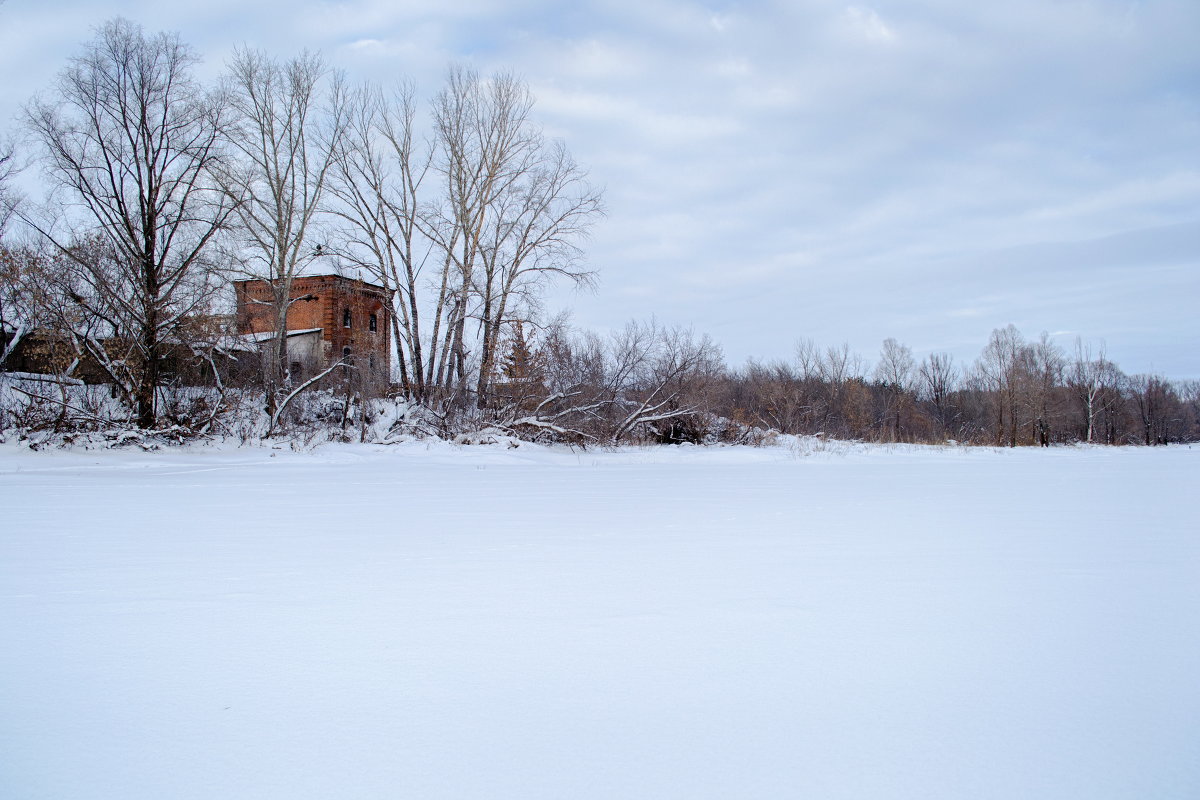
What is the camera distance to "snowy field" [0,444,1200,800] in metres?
1.41

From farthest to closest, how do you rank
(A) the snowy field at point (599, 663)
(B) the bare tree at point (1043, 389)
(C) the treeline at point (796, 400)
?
1. (B) the bare tree at point (1043, 389)
2. (C) the treeline at point (796, 400)
3. (A) the snowy field at point (599, 663)

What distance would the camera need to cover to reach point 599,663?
2006 mm

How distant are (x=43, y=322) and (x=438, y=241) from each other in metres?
10.4

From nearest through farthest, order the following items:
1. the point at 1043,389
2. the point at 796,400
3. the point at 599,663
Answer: the point at 599,663
the point at 796,400
the point at 1043,389

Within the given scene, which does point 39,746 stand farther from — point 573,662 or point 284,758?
point 573,662

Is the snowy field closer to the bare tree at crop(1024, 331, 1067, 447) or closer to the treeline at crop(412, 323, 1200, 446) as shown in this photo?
the treeline at crop(412, 323, 1200, 446)

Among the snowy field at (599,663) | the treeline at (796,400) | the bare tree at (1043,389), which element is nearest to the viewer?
the snowy field at (599,663)

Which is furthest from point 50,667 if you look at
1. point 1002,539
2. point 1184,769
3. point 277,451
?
point 277,451

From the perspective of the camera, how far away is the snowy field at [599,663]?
141 cm

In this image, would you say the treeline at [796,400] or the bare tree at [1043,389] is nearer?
the treeline at [796,400]

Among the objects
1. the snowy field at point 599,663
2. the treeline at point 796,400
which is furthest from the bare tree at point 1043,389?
the snowy field at point 599,663

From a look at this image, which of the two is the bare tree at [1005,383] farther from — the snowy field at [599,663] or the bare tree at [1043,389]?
the snowy field at [599,663]

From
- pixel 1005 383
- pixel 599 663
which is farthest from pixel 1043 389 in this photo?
pixel 599 663

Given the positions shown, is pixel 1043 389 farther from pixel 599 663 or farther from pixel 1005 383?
pixel 599 663
